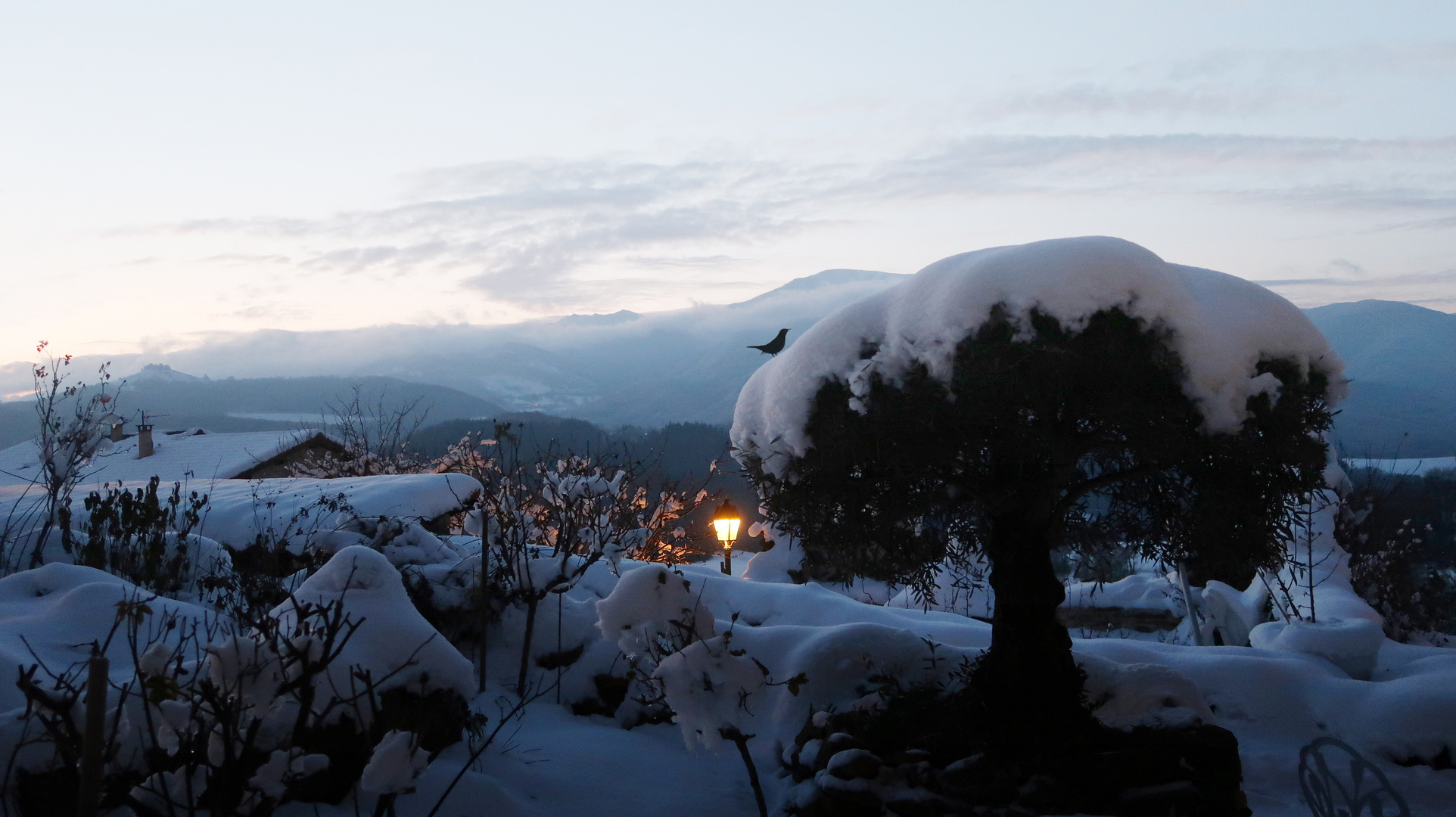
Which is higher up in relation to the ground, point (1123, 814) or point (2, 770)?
point (2, 770)

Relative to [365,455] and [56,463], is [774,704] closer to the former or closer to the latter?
[56,463]

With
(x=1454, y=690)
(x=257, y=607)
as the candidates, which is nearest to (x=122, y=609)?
(x=257, y=607)

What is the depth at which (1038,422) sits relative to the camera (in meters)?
4.12

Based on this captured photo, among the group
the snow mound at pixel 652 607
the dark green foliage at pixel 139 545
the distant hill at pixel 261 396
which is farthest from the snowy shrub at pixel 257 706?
the distant hill at pixel 261 396

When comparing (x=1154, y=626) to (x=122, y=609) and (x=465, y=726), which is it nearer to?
(x=465, y=726)

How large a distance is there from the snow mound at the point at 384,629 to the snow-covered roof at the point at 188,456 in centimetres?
2076

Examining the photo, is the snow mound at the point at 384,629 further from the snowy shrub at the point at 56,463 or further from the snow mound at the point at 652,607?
the snowy shrub at the point at 56,463

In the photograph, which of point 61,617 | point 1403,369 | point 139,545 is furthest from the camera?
point 1403,369

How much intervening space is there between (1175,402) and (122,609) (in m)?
4.48

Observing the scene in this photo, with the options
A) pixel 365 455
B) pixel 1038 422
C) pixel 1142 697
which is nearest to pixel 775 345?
pixel 1038 422

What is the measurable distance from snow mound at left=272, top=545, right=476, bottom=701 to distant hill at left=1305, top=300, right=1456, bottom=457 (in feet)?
151

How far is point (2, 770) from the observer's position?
3160mm

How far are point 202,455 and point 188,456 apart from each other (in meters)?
0.41

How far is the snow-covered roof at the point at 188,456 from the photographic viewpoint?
2244cm
